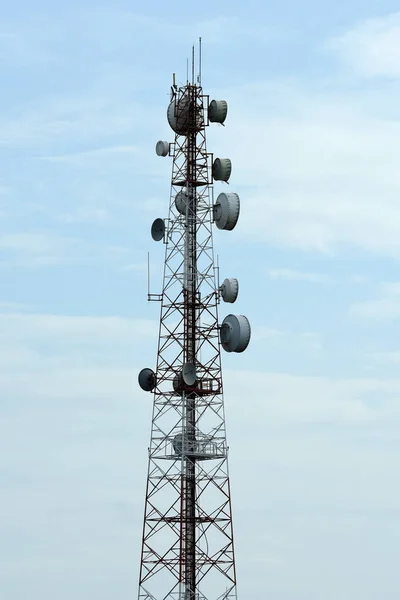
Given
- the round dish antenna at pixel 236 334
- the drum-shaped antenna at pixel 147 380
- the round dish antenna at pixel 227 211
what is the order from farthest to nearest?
the drum-shaped antenna at pixel 147 380
the round dish antenna at pixel 227 211
the round dish antenna at pixel 236 334

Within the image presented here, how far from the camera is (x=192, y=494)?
12081cm

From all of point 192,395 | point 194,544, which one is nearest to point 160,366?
point 192,395

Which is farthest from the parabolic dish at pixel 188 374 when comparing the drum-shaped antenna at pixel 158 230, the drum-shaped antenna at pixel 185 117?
the drum-shaped antenna at pixel 185 117

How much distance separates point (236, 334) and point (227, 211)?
25.3ft

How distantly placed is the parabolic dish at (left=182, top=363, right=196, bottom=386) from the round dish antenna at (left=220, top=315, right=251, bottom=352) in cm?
253

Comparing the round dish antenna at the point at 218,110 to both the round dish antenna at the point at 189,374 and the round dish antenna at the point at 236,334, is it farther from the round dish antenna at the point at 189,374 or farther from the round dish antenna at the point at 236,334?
the round dish antenna at the point at 189,374

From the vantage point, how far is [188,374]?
12069 cm

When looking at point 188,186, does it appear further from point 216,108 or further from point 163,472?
point 163,472

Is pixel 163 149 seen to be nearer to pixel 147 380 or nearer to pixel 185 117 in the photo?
pixel 185 117

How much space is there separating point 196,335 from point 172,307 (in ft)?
7.59

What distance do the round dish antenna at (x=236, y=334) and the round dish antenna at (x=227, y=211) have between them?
575 cm

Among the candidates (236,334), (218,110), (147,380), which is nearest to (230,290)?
(236,334)

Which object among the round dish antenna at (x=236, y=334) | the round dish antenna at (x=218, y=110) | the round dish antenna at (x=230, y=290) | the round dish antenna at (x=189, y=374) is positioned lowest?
the round dish antenna at (x=189, y=374)

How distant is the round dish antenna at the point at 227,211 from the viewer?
400 feet
